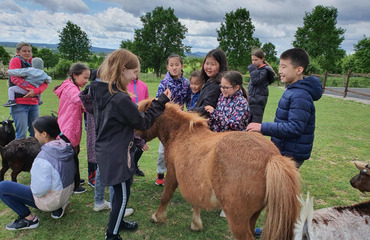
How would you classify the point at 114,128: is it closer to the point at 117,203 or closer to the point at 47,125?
the point at 117,203

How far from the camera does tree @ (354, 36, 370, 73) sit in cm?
3475

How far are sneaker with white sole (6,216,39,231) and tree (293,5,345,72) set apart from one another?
50.0 m

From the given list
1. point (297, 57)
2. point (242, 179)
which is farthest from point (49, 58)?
point (242, 179)

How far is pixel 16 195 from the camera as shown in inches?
111

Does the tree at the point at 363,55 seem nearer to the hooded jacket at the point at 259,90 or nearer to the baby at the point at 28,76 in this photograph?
the hooded jacket at the point at 259,90

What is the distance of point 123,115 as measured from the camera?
89.0 inches

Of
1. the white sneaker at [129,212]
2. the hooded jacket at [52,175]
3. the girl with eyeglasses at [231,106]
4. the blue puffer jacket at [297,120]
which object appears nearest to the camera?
the blue puffer jacket at [297,120]

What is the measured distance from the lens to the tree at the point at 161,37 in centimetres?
5288

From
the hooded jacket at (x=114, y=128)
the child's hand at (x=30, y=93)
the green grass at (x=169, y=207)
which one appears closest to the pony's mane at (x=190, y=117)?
the hooded jacket at (x=114, y=128)

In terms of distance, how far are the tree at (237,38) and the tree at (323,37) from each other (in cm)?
962

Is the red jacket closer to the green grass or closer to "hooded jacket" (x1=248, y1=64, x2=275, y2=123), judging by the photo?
the green grass

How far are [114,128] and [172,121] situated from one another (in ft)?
2.66

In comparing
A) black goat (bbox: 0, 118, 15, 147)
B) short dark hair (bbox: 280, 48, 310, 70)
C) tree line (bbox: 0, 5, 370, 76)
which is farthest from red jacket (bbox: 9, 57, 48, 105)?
tree line (bbox: 0, 5, 370, 76)

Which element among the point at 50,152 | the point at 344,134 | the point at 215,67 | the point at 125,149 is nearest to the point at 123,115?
the point at 125,149
